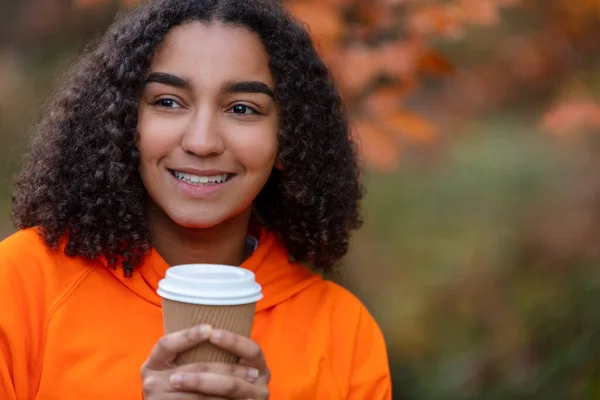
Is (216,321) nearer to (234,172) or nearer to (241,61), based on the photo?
(234,172)

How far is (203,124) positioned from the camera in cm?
249

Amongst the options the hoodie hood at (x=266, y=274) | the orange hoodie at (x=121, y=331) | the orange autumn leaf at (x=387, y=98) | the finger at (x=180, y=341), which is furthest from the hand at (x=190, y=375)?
the orange autumn leaf at (x=387, y=98)

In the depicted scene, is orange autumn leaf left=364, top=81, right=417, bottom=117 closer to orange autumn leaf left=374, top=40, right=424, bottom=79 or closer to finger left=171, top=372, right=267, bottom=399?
orange autumn leaf left=374, top=40, right=424, bottom=79

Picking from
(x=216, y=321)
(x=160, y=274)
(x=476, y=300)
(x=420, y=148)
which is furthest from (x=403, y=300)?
(x=216, y=321)

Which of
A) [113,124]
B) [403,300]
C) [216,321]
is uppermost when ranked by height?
[113,124]

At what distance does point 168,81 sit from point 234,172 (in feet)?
1.02

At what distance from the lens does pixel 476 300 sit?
520 centimetres

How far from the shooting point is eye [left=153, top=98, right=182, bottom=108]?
2.55 meters

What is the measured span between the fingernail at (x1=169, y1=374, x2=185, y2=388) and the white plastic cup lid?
183mm

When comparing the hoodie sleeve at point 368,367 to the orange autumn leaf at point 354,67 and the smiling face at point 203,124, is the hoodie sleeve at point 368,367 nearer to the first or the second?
the smiling face at point 203,124

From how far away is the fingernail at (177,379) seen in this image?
82.5 inches

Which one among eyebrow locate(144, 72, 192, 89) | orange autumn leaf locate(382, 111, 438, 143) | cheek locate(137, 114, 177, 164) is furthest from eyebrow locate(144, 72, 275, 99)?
orange autumn leaf locate(382, 111, 438, 143)

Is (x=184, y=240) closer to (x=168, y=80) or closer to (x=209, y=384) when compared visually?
(x=168, y=80)

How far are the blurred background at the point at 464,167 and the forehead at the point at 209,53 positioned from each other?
2.00 feet
